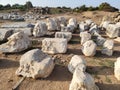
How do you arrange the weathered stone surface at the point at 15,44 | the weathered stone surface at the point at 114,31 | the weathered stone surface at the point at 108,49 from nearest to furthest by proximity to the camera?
the weathered stone surface at the point at 15,44
the weathered stone surface at the point at 108,49
the weathered stone surface at the point at 114,31

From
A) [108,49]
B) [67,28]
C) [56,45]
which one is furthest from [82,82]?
[67,28]

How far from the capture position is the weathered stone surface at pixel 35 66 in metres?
7.26

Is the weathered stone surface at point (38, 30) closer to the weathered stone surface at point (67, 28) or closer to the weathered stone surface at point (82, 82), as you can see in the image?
the weathered stone surface at point (67, 28)

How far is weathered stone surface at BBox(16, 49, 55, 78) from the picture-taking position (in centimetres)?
726

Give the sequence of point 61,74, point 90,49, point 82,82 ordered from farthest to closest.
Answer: point 90,49 → point 61,74 → point 82,82

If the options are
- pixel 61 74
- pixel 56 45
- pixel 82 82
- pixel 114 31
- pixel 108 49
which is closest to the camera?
pixel 82 82

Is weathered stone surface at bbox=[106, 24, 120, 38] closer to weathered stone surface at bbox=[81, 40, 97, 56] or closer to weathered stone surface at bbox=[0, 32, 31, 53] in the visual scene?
weathered stone surface at bbox=[81, 40, 97, 56]

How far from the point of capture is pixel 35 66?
7.35 m

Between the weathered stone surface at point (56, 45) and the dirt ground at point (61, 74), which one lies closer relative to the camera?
the dirt ground at point (61, 74)

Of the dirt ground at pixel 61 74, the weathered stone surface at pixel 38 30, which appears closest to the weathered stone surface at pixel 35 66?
the dirt ground at pixel 61 74

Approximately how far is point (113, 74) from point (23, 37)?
164 inches

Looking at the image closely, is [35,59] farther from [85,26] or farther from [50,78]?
[85,26]

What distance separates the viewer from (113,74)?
793 cm

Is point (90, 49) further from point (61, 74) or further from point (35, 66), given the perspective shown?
point (35, 66)
